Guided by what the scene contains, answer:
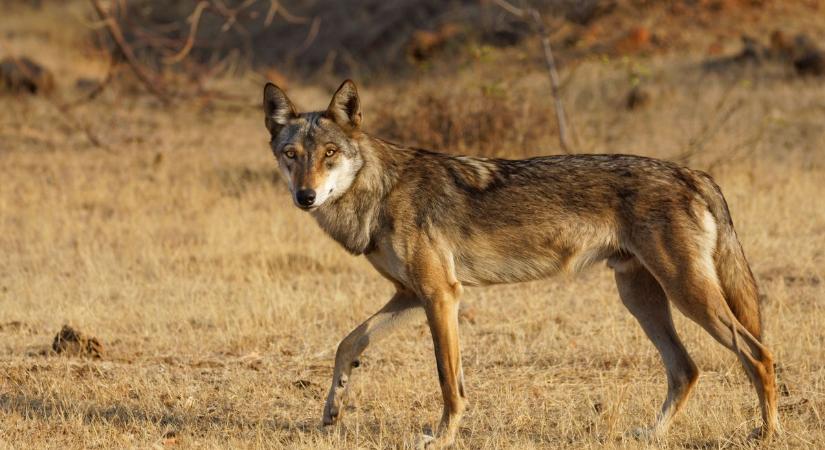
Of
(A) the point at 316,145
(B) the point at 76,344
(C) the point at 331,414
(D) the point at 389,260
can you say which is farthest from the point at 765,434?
(B) the point at 76,344

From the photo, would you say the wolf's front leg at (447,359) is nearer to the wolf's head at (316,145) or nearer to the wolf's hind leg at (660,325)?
the wolf's head at (316,145)

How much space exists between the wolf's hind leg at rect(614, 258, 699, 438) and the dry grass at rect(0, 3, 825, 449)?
0.56 ft

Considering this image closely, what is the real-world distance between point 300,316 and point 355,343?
2.48 metres

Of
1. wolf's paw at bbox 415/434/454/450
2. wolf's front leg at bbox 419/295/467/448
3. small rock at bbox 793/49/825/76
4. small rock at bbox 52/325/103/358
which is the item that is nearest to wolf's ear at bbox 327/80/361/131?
wolf's front leg at bbox 419/295/467/448

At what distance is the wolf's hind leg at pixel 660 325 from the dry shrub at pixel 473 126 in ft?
25.3

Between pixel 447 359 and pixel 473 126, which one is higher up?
pixel 447 359

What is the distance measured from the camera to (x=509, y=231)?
6070mm

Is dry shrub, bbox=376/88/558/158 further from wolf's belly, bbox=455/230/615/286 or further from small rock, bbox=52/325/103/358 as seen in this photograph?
wolf's belly, bbox=455/230/615/286

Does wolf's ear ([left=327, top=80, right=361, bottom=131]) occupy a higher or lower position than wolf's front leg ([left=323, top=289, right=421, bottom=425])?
higher

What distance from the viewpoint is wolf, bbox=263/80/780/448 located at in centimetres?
574

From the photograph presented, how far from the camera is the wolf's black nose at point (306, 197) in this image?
5.80 m

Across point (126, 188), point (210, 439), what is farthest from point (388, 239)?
point (126, 188)

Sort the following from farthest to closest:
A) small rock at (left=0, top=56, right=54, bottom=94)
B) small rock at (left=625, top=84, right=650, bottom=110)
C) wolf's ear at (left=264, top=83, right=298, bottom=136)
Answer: small rock at (left=0, top=56, right=54, bottom=94), small rock at (left=625, top=84, right=650, bottom=110), wolf's ear at (left=264, top=83, right=298, bottom=136)

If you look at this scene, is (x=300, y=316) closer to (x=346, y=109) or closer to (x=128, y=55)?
(x=346, y=109)
